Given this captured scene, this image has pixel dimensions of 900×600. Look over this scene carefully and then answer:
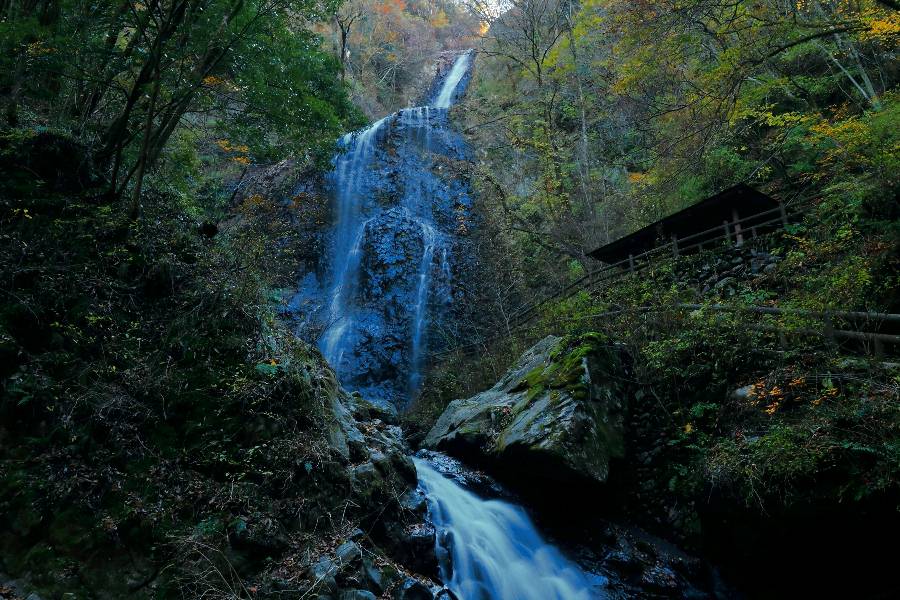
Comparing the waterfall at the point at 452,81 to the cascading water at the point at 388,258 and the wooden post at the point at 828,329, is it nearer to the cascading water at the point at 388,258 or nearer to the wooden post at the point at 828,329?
the cascading water at the point at 388,258

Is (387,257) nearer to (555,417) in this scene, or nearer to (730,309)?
(555,417)

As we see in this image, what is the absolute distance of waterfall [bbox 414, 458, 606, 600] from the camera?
5664 millimetres

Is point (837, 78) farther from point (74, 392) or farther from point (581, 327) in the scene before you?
point (74, 392)

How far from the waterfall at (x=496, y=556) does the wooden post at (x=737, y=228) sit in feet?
26.7

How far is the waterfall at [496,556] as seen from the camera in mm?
5664

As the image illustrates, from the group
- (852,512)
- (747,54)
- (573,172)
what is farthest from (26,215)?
(573,172)

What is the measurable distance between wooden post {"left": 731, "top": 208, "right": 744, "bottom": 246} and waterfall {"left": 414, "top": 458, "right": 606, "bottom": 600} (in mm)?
8144

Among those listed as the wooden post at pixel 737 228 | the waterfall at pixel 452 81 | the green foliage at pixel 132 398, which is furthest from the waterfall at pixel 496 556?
the waterfall at pixel 452 81

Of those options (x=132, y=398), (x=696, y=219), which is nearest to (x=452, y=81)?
(x=696, y=219)

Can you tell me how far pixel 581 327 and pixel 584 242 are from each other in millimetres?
8263

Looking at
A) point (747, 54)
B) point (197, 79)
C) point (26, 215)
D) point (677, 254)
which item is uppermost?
point (197, 79)

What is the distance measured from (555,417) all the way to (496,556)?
217cm

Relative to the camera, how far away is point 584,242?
18156 mm

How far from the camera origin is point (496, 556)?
20.5 ft
